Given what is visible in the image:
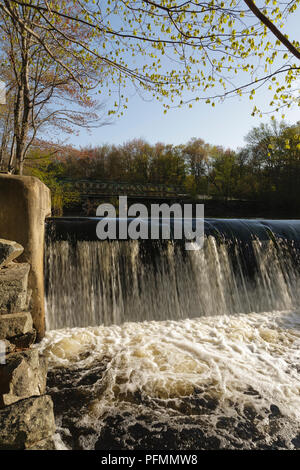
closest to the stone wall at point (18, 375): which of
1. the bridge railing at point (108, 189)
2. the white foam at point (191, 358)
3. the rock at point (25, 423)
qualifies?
the rock at point (25, 423)

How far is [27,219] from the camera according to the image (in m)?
3.53

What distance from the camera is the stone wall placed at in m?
1.97

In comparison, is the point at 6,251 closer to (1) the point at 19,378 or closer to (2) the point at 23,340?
(2) the point at 23,340

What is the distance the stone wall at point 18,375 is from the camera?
1.97 meters

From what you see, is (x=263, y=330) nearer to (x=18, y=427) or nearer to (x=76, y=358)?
(x=76, y=358)

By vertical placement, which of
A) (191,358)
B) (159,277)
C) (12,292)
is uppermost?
(12,292)

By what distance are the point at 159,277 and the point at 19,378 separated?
11.7 feet

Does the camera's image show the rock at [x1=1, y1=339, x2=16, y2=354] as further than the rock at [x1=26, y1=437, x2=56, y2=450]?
Yes

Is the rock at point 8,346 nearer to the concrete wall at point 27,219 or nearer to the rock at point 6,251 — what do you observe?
the rock at point 6,251

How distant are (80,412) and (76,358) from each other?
3.45ft

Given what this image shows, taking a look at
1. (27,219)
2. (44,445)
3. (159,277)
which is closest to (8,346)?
(44,445)

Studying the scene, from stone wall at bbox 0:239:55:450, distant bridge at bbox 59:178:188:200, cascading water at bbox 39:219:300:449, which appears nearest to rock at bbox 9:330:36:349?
stone wall at bbox 0:239:55:450

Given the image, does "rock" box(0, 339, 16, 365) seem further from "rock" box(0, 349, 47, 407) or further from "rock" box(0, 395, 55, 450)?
"rock" box(0, 395, 55, 450)
